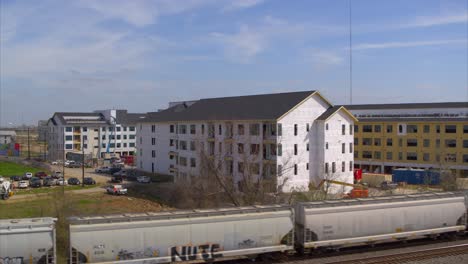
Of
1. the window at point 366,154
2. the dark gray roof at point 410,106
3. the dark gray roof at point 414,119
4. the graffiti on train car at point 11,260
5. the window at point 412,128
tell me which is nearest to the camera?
the graffiti on train car at point 11,260

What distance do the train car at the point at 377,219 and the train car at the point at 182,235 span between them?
0.92 m

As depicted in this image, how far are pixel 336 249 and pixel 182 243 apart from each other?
23.8 feet

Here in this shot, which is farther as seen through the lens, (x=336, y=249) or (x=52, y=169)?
(x=52, y=169)

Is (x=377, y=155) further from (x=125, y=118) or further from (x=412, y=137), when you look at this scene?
(x=125, y=118)

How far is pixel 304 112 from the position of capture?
4831cm

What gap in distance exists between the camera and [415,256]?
63.4ft

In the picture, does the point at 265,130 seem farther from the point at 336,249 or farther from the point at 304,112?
the point at 336,249

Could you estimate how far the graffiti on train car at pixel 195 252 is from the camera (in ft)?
52.7

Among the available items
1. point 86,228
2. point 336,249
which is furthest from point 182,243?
point 336,249

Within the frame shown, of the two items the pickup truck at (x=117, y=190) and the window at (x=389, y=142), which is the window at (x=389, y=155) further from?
the pickup truck at (x=117, y=190)

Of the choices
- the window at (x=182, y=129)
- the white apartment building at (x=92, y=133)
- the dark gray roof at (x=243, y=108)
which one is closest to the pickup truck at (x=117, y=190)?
the window at (x=182, y=129)

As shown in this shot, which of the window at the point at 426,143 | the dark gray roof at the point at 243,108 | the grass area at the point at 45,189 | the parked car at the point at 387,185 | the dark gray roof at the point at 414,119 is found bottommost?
the grass area at the point at 45,189

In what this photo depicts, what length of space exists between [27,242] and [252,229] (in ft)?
26.0

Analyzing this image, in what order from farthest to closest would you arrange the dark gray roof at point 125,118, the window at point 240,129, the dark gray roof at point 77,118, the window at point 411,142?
1. the dark gray roof at point 125,118
2. the dark gray roof at point 77,118
3. the window at point 411,142
4. the window at point 240,129
